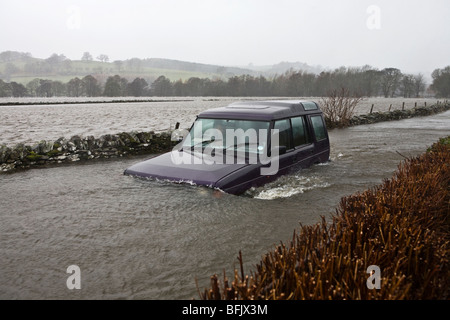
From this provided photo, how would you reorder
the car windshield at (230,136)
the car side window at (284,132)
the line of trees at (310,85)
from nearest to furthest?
the car windshield at (230,136) → the car side window at (284,132) → the line of trees at (310,85)

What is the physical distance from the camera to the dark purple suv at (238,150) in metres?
5.80

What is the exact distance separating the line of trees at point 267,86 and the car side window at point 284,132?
12197cm

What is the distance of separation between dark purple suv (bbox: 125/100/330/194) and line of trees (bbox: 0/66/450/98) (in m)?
122

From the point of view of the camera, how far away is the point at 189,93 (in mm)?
145125

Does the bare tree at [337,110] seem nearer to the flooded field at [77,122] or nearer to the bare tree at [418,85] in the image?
the flooded field at [77,122]

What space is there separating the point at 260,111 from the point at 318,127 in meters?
2.47

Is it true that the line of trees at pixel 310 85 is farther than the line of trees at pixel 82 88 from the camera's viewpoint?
Yes

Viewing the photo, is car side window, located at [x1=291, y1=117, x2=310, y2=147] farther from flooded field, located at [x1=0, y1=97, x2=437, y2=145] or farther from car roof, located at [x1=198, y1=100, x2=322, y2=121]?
flooded field, located at [x1=0, y1=97, x2=437, y2=145]

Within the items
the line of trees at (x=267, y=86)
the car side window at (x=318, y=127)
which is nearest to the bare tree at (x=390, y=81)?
the line of trees at (x=267, y=86)

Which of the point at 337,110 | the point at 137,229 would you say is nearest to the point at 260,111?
the point at 137,229

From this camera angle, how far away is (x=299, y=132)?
7.73 meters

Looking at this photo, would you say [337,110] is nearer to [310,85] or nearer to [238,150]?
[238,150]

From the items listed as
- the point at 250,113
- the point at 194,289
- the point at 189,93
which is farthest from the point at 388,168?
the point at 189,93
